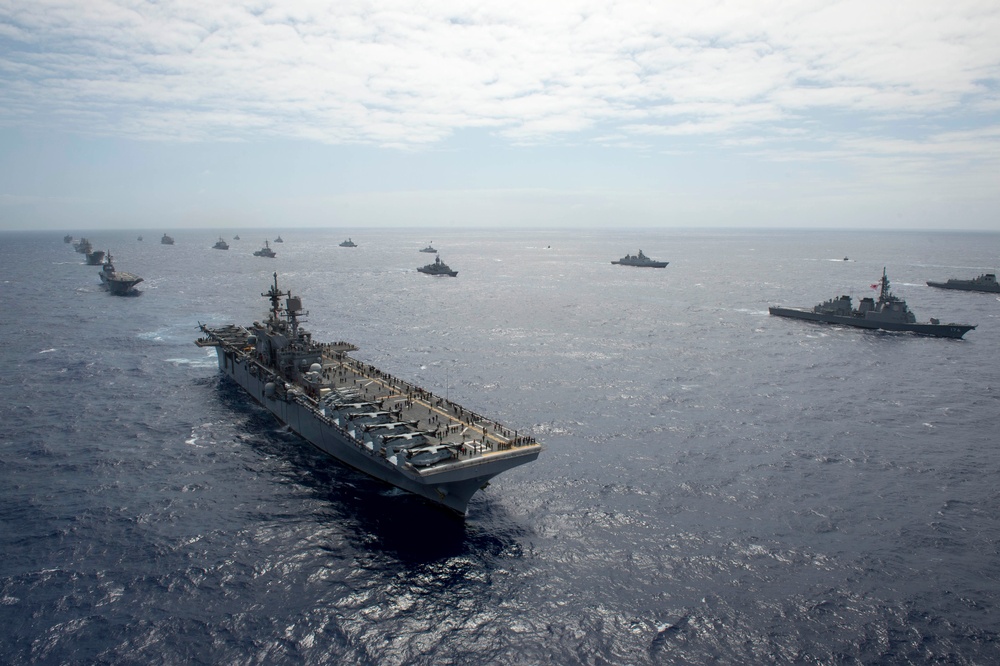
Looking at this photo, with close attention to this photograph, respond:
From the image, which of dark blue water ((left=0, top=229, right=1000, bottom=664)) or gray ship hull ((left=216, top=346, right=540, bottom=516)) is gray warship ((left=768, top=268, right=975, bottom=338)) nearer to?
dark blue water ((left=0, top=229, right=1000, bottom=664))

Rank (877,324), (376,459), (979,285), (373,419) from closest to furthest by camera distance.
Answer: (376,459), (373,419), (877,324), (979,285)

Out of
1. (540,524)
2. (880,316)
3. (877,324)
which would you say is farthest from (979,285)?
(540,524)

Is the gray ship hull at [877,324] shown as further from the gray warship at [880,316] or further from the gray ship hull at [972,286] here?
the gray ship hull at [972,286]

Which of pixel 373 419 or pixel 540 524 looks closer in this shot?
pixel 540 524

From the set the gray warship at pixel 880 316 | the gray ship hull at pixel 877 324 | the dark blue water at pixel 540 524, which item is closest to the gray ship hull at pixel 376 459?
the dark blue water at pixel 540 524

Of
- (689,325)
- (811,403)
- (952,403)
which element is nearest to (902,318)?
(689,325)

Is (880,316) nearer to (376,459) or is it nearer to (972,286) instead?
(972,286)
